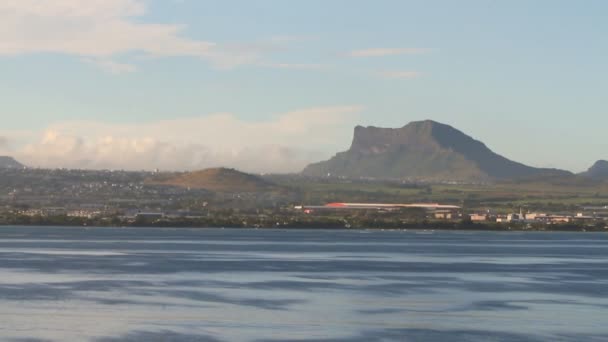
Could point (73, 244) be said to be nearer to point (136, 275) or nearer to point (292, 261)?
point (292, 261)

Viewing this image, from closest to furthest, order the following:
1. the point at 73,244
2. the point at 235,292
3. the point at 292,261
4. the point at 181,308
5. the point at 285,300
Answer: the point at 181,308, the point at 285,300, the point at 235,292, the point at 292,261, the point at 73,244

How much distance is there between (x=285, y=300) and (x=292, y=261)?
34505mm

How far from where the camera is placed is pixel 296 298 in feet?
204

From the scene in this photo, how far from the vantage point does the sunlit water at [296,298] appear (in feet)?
162

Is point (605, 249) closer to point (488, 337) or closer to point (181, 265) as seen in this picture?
point (181, 265)

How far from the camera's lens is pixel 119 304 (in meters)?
57.9

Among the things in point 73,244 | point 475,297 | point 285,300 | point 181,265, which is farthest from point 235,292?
point 73,244

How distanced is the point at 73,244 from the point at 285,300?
224 ft

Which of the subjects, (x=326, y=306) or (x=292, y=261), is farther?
(x=292, y=261)

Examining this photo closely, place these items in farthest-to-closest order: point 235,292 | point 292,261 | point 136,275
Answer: point 292,261, point 136,275, point 235,292

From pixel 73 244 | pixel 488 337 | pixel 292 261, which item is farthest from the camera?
pixel 73 244

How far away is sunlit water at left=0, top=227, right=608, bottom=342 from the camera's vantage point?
4934cm

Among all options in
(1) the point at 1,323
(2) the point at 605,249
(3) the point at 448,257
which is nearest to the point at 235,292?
(1) the point at 1,323

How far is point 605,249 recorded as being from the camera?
444ft
